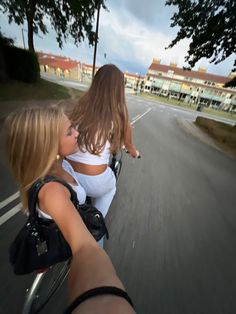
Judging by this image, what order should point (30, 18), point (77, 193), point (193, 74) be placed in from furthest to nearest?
point (193, 74)
point (30, 18)
point (77, 193)

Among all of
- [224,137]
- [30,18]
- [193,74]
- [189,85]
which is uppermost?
[30,18]

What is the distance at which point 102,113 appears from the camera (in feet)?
5.20

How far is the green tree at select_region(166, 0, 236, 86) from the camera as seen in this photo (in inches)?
306

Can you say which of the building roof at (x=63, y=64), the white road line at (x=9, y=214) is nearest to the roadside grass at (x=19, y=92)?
the white road line at (x=9, y=214)

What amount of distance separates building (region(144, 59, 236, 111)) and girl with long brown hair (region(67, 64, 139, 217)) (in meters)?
67.1

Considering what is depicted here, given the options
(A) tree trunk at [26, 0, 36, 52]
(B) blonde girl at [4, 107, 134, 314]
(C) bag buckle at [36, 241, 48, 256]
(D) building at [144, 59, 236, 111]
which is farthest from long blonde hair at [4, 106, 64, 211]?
(D) building at [144, 59, 236, 111]

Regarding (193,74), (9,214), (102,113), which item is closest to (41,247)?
(102,113)

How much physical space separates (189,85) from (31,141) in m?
72.0

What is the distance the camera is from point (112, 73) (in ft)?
5.51

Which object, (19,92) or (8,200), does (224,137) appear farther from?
(19,92)

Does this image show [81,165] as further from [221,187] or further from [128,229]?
[221,187]

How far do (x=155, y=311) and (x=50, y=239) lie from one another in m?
1.39

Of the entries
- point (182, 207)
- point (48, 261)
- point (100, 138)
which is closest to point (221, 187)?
point (182, 207)

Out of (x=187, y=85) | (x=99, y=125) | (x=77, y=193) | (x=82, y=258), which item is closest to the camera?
(x=82, y=258)
